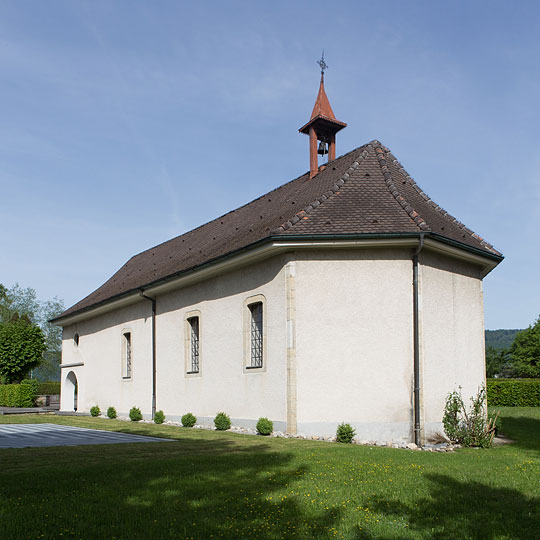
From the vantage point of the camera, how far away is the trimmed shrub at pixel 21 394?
107 ft

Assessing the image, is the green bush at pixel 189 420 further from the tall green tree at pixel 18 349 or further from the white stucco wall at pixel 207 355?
the tall green tree at pixel 18 349

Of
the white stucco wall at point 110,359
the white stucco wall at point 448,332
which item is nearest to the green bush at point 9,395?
the white stucco wall at point 110,359

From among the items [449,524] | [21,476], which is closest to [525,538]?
[449,524]

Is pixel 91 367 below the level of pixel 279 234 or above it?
below

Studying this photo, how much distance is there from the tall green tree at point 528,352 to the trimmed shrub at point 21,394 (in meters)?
54.3

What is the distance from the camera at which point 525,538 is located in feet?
17.9

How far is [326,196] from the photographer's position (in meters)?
15.5

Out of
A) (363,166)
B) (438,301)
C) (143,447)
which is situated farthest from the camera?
(363,166)

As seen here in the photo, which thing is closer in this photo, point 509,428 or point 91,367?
point 509,428

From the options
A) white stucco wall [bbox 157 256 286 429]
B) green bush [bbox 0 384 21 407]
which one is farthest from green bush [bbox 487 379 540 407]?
green bush [bbox 0 384 21 407]

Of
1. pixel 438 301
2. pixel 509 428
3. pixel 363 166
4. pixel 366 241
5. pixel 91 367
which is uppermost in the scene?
pixel 363 166

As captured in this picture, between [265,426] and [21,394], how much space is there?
23.0m

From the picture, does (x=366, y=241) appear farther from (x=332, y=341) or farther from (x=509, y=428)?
(x=509, y=428)

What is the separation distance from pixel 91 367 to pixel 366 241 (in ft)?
58.0
